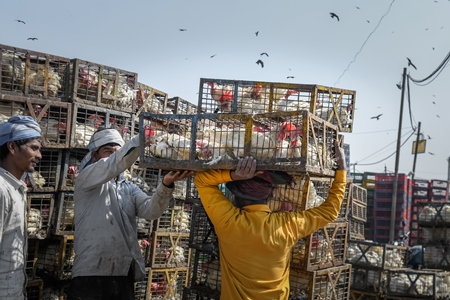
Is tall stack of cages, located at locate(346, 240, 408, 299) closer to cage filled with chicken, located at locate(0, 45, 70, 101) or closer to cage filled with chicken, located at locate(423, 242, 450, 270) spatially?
cage filled with chicken, located at locate(423, 242, 450, 270)

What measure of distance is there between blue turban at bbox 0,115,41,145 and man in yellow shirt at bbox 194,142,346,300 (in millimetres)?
1207

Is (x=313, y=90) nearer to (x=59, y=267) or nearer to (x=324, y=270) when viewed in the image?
(x=324, y=270)

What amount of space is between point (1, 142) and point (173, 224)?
4.50 meters

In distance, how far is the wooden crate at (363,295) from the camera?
9.57m

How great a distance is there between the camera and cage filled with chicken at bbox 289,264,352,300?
5.51 metres

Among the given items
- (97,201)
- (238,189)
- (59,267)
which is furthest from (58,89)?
(238,189)

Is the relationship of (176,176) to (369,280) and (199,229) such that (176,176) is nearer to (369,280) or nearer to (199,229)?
(199,229)

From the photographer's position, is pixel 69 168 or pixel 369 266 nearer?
pixel 69 168

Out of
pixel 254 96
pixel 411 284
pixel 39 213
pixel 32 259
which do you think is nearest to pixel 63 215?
pixel 39 213

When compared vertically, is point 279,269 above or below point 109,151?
below

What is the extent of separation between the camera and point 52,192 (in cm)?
611

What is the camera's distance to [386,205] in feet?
63.1

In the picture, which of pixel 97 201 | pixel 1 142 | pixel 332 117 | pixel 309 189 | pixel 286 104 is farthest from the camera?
pixel 332 117

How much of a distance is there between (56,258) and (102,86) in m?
2.31
